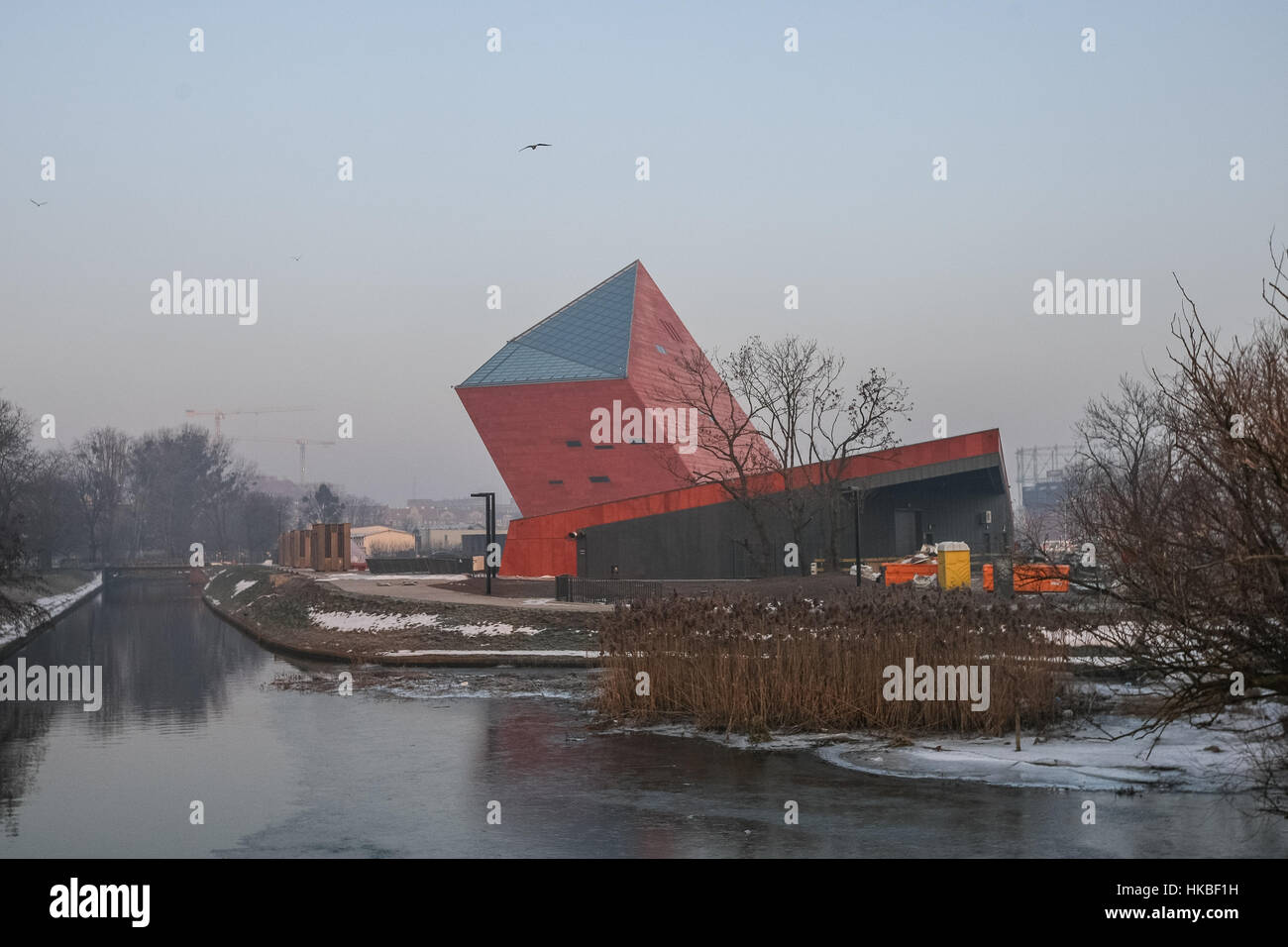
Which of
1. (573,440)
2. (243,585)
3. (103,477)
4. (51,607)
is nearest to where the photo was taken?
(51,607)

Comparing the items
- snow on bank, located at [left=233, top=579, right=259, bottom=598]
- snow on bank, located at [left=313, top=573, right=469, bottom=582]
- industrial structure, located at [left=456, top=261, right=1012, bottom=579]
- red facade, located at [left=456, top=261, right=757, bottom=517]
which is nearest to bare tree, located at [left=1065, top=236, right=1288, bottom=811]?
industrial structure, located at [left=456, top=261, right=1012, bottom=579]

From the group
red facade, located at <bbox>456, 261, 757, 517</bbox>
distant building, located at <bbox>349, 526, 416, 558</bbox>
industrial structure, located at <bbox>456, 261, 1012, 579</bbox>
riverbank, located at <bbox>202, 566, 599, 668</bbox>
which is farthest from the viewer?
distant building, located at <bbox>349, 526, 416, 558</bbox>

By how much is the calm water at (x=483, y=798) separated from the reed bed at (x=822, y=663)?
1.12 meters

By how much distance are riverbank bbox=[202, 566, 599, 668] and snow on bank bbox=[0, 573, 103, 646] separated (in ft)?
20.6

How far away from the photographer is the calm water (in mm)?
9336

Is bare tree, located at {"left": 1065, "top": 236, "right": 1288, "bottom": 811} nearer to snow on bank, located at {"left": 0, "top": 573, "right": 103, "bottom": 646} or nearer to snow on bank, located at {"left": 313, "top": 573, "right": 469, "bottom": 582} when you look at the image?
snow on bank, located at {"left": 0, "top": 573, "right": 103, "bottom": 646}

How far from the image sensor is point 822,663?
15.4 metres

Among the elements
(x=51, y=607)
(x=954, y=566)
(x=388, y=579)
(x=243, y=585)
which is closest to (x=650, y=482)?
(x=388, y=579)

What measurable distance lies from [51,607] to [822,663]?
4204 cm

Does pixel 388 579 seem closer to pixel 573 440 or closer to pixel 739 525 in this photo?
pixel 573 440

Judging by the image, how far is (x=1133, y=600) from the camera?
10367mm

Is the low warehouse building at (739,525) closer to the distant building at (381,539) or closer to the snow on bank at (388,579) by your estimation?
the snow on bank at (388,579)
